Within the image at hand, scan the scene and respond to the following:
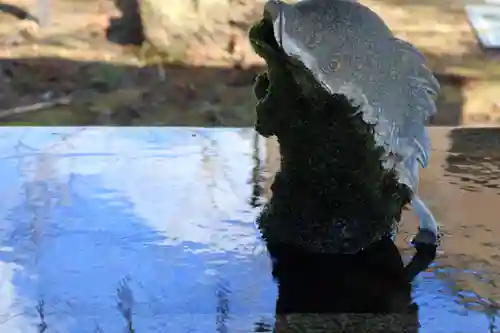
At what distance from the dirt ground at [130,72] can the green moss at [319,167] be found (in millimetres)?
1292

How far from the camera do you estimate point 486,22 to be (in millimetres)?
2879

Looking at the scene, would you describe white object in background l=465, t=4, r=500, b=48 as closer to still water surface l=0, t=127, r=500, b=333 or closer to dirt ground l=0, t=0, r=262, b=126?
dirt ground l=0, t=0, r=262, b=126

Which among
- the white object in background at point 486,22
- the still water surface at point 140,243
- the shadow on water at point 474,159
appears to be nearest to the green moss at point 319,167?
the still water surface at point 140,243

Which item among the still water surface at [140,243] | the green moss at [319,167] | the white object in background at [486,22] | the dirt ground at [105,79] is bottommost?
the dirt ground at [105,79]

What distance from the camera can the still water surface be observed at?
32.7 inches

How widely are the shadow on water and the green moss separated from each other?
0.24 meters

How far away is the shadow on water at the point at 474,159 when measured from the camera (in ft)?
3.84

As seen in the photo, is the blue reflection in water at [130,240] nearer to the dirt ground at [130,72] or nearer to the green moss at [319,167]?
the green moss at [319,167]

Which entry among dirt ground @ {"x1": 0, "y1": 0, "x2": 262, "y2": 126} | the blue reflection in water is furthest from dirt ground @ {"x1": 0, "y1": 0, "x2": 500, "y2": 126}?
the blue reflection in water

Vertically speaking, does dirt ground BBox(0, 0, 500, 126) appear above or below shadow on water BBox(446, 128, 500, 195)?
below

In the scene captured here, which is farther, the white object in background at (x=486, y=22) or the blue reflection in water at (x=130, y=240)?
the white object in background at (x=486, y=22)

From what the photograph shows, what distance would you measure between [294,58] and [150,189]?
33 cm

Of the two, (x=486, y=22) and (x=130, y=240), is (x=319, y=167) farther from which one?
(x=486, y=22)

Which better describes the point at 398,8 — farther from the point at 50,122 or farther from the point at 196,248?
the point at 196,248
